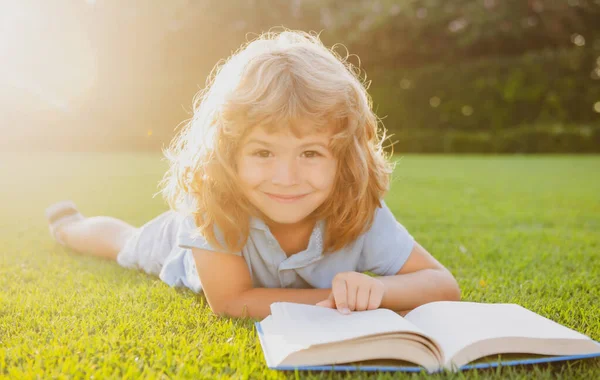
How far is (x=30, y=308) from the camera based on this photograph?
2.11 m

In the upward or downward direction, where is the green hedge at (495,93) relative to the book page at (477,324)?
upward

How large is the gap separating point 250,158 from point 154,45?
67.8 ft

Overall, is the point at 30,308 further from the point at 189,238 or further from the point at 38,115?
the point at 38,115

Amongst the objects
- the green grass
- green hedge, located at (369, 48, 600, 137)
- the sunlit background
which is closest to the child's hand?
the green grass

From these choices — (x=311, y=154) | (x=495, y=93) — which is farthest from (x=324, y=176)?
(x=495, y=93)

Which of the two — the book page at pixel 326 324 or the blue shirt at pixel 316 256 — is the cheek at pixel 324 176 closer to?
the blue shirt at pixel 316 256

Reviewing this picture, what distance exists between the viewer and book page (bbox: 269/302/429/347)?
1481mm

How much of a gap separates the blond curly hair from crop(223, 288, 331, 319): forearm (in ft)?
0.65

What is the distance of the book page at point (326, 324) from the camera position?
58.3 inches

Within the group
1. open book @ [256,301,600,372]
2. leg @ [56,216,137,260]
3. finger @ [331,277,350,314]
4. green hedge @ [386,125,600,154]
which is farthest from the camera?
green hedge @ [386,125,600,154]

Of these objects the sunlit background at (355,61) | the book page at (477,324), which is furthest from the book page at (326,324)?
the sunlit background at (355,61)

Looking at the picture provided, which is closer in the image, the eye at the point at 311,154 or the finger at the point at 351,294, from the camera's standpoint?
the finger at the point at 351,294

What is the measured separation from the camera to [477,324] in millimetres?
1663

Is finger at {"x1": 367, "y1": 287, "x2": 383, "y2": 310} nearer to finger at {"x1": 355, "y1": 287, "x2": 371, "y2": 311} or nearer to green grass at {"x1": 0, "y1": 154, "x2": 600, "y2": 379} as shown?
finger at {"x1": 355, "y1": 287, "x2": 371, "y2": 311}
